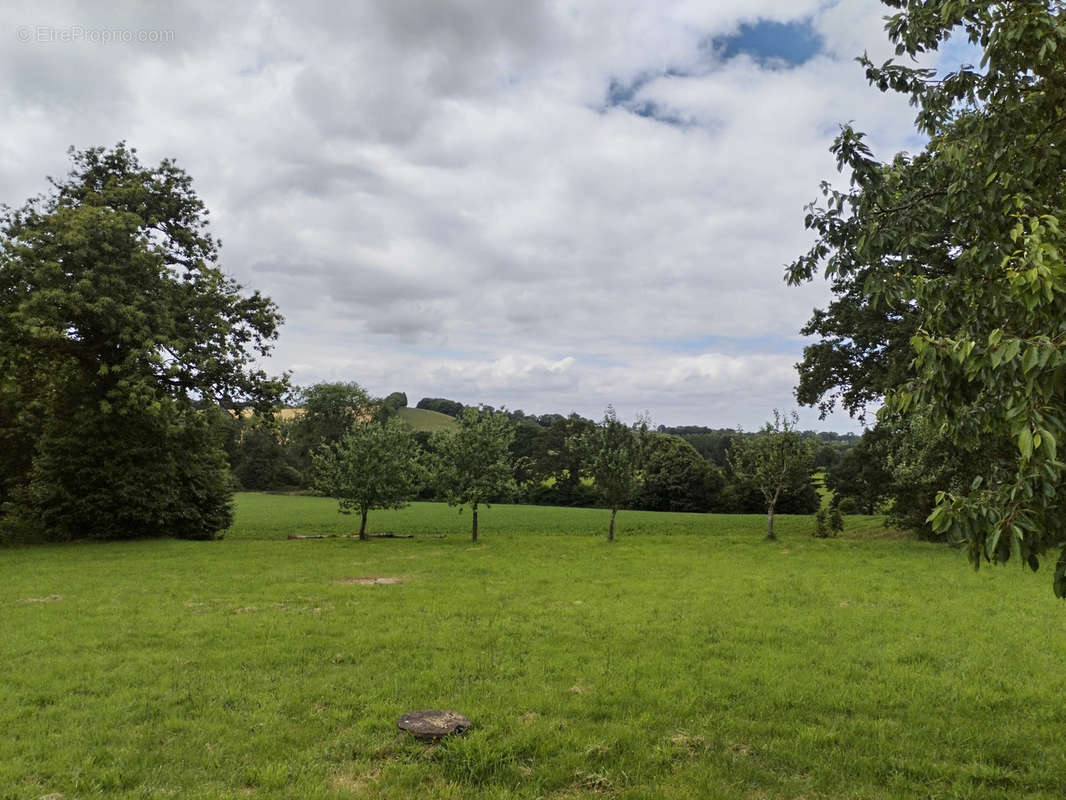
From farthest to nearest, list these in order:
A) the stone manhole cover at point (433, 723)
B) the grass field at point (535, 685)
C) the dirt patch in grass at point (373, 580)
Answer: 1. the dirt patch in grass at point (373, 580)
2. the stone manhole cover at point (433, 723)
3. the grass field at point (535, 685)

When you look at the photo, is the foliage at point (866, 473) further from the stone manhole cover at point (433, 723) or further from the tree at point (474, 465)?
the stone manhole cover at point (433, 723)

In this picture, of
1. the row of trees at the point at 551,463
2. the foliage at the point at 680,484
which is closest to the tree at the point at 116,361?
the row of trees at the point at 551,463

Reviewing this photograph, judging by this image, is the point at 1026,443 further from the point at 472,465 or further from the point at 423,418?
the point at 423,418

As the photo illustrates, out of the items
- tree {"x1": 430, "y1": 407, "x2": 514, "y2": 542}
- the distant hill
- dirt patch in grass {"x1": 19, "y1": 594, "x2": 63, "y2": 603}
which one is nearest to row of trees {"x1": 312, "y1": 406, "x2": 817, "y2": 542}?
tree {"x1": 430, "y1": 407, "x2": 514, "y2": 542}

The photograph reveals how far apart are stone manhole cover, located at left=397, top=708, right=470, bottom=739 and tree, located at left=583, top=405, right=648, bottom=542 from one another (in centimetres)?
2139

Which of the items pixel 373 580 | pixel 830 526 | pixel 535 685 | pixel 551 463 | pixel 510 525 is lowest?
pixel 510 525

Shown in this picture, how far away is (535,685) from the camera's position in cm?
751

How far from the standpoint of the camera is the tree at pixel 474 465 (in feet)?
86.6

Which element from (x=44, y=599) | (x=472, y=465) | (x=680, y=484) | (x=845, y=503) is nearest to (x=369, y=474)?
(x=472, y=465)

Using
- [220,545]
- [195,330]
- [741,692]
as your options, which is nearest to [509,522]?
[220,545]

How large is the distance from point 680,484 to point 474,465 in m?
39.7

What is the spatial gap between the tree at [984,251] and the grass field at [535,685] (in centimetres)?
314

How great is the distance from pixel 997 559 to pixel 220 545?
2425cm

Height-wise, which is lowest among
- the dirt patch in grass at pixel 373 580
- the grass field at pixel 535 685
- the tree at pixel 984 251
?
the dirt patch in grass at pixel 373 580
